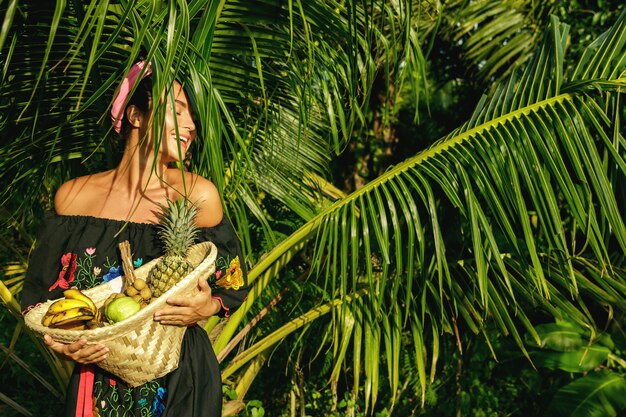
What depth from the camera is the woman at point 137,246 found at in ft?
6.54

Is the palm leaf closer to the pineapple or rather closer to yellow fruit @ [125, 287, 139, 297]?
the pineapple

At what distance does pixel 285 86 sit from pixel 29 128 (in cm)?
107

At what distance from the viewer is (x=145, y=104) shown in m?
2.08

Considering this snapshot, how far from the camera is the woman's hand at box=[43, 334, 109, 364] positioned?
1743 mm

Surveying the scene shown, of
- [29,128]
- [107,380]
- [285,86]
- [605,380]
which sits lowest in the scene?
[605,380]

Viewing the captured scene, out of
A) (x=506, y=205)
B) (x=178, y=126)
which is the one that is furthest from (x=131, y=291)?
(x=506, y=205)

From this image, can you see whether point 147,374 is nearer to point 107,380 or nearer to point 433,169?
point 107,380

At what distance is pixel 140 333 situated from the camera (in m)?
1.79

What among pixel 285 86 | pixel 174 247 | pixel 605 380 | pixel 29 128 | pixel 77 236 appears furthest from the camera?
pixel 605 380

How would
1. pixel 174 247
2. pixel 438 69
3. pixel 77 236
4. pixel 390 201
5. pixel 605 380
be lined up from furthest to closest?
pixel 438 69, pixel 605 380, pixel 390 201, pixel 77 236, pixel 174 247

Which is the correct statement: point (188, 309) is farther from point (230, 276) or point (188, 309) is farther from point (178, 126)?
point (178, 126)

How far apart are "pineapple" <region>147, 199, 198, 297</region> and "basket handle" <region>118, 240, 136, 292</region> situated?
5 centimetres

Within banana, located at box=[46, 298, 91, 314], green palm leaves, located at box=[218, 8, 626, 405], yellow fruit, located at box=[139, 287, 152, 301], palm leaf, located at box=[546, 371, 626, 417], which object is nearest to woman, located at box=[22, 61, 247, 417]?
yellow fruit, located at box=[139, 287, 152, 301]

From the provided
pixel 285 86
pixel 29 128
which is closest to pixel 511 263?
pixel 285 86
